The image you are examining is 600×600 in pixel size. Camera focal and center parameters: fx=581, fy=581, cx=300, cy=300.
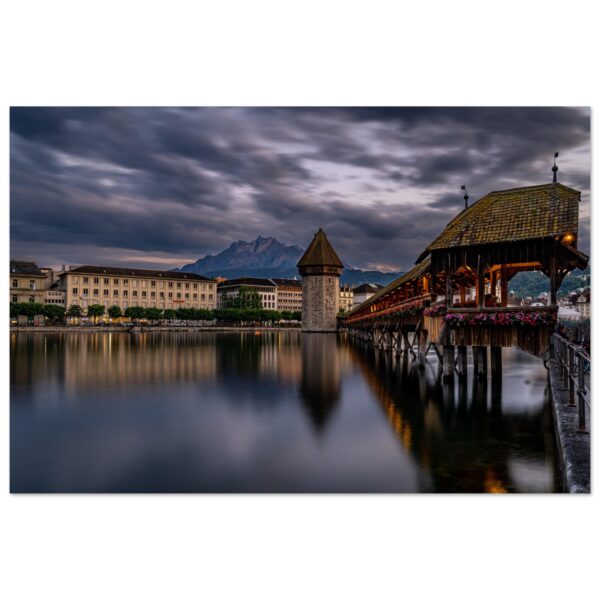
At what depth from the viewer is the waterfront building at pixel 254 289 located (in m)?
153

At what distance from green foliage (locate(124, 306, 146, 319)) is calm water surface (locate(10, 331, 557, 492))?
8121cm

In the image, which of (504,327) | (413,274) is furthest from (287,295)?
(504,327)

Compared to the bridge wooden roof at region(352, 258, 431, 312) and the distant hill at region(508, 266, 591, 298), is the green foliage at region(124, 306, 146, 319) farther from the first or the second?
the distant hill at region(508, 266, 591, 298)

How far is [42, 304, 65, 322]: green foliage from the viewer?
289ft

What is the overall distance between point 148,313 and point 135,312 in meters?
2.55

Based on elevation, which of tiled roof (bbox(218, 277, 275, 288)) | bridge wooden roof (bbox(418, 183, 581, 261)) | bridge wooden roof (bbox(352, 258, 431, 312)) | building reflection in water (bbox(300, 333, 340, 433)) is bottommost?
building reflection in water (bbox(300, 333, 340, 433))

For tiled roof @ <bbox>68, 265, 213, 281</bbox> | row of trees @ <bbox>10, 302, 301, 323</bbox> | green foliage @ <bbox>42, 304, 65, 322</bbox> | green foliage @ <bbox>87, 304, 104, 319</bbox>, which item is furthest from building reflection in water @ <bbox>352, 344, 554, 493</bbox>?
tiled roof @ <bbox>68, 265, 213, 281</bbox>

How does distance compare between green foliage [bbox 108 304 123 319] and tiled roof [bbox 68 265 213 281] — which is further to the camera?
tiled roof [bbox 68 265 213 281]

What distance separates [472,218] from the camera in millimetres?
15867

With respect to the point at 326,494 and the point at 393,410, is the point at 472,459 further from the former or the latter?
the point at 393,410

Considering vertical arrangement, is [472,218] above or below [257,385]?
above

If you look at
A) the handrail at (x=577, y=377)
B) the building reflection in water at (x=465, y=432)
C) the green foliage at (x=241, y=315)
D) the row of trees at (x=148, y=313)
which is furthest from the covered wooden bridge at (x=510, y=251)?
the green foliage at (x=241, y=315)

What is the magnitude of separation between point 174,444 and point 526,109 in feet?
28.8

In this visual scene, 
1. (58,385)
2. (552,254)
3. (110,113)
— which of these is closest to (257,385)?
(58,385)
